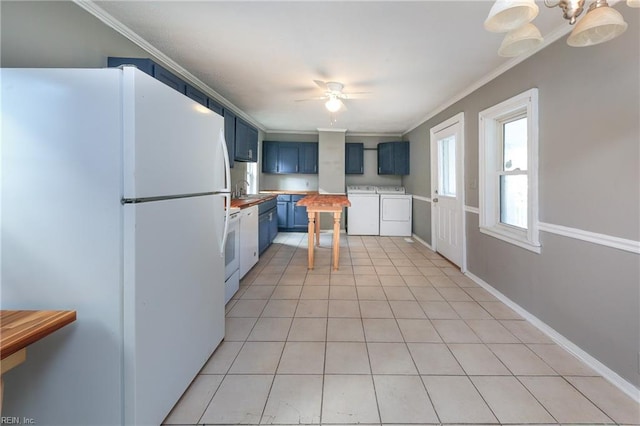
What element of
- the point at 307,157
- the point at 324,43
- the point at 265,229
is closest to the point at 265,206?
the point at 265,229

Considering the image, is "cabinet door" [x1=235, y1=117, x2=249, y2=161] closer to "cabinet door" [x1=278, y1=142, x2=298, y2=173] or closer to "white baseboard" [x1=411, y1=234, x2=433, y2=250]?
"cabinet door" [x1=278, y1=142, x2=298, y2=173]

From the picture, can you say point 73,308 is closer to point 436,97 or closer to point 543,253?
point 543,253

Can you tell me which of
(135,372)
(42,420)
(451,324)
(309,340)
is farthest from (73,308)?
(451,324)

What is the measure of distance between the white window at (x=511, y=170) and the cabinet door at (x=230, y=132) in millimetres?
3023

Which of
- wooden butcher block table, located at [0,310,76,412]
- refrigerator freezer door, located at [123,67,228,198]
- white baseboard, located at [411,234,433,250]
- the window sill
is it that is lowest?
white baseboard, located at [411,234,433,250]

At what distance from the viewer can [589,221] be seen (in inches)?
66.9

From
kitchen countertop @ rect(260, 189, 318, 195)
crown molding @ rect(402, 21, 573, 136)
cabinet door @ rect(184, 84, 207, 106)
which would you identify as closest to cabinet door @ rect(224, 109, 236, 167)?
cabinet door @ rect(184, 84, 207, 106)

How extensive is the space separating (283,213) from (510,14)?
5.21m

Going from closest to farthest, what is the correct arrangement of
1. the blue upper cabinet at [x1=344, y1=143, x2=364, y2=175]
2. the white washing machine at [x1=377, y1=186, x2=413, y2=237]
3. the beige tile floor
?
the beige tile floor < the white washing machine at [x1=377, y1=186, x2=413, y2=237] < the blue upper cabinet at [x1=344, y1=143, x2=364, y2=175]

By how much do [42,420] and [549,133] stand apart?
326 centimetres

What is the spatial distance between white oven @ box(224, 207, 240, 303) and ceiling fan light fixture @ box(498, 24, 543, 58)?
229cm

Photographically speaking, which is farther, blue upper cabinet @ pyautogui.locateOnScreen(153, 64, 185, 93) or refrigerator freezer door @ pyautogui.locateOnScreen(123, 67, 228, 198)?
blue upper cabinet @ pyautogui.locateOnScreen(153, 64, 185, 93)

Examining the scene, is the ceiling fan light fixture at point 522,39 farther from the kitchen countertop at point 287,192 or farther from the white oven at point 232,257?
the kitchen countertop at point 287,192

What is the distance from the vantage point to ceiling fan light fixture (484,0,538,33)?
0.97 m
